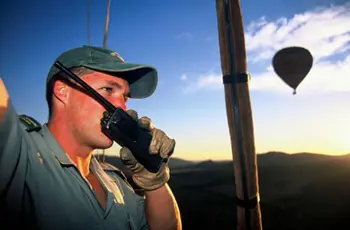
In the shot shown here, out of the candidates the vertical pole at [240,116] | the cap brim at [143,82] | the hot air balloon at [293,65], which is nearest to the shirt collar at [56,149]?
the cap brim at [143,82]

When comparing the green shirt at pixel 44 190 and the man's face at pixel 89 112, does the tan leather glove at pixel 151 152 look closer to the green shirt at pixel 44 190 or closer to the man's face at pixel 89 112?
the man's face at pixel 89 112

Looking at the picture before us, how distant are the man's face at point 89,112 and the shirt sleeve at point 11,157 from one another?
2.01ft

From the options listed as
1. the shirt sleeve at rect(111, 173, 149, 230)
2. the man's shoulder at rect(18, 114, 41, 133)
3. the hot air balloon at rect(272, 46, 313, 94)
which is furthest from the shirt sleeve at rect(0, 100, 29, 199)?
the hot air balloon at rect(272, 46, 313, 94)

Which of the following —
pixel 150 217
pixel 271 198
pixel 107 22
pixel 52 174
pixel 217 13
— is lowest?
pixel 271 198

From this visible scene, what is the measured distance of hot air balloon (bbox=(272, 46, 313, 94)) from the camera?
1411 cm

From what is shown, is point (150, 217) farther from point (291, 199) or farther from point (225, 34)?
point (291, 199)

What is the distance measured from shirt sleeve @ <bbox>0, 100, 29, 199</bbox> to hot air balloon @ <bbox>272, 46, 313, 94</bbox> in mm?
15119

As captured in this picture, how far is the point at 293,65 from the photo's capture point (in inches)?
572

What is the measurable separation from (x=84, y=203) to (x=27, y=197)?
39 centimetres

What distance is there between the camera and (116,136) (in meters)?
1.83

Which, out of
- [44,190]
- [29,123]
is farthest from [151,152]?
[29,123]

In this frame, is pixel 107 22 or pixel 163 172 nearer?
pixel 163 172

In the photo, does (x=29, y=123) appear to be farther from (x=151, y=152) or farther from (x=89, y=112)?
(x=151, y=152)

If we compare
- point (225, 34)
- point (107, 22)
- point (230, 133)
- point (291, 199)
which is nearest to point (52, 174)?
point (230, 133)
